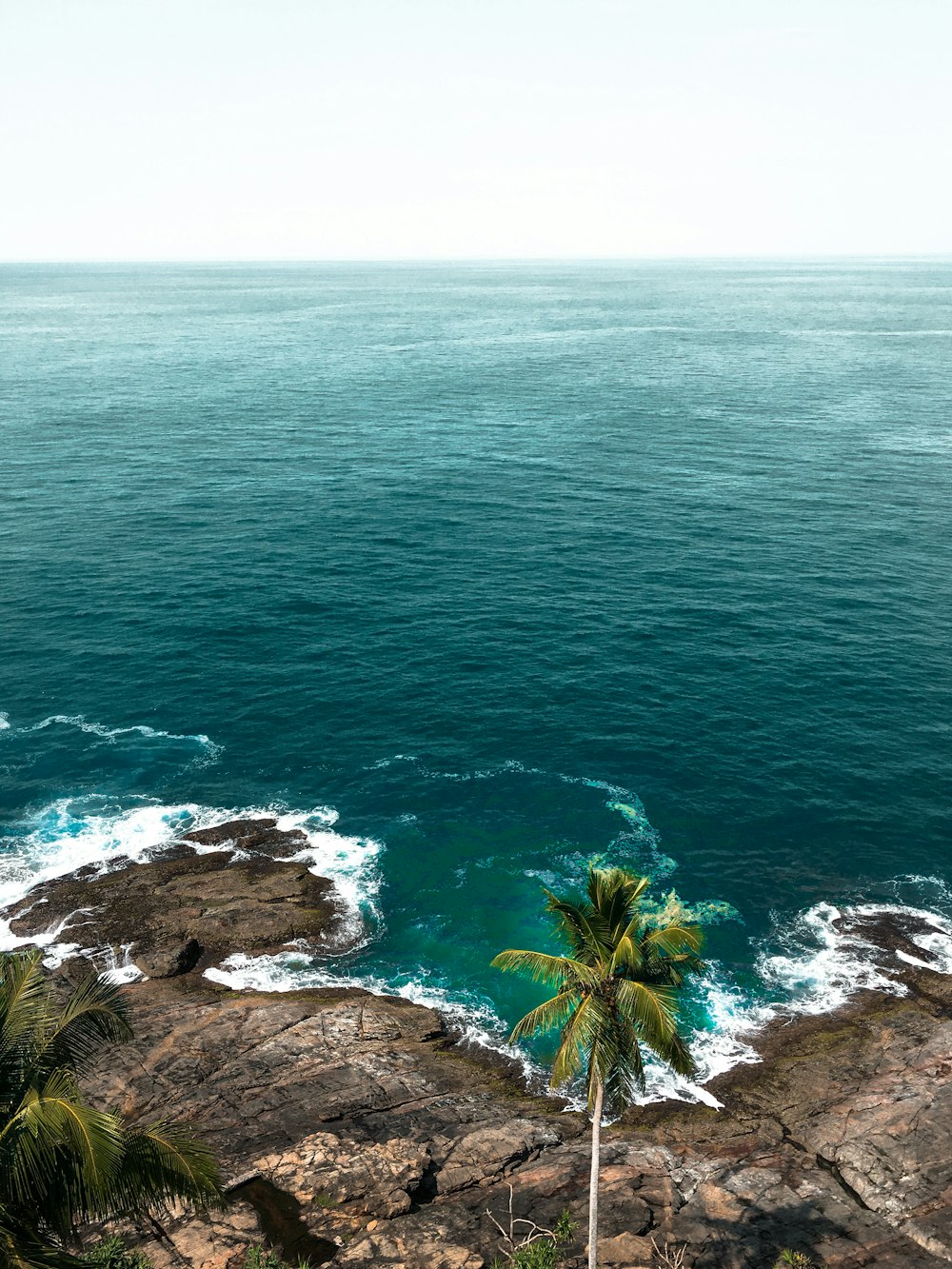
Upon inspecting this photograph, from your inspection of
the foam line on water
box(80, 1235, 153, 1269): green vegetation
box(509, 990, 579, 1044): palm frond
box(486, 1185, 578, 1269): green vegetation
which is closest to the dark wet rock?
the foam line on water

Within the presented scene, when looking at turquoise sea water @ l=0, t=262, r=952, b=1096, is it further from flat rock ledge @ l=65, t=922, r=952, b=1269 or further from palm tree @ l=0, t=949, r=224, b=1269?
palm tree @ l=0, t=949, r=224, b=1269

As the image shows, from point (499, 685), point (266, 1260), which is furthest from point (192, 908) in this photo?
point (499, 685)

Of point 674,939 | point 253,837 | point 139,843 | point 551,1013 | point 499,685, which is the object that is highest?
point 674,939

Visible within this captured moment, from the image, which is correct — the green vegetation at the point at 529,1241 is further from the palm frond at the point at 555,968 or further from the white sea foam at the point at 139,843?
the white sea foam at the point at 139,843

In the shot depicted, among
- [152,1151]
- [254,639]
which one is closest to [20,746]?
[254,639]

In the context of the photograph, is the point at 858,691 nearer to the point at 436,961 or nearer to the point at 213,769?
the point at 436,961

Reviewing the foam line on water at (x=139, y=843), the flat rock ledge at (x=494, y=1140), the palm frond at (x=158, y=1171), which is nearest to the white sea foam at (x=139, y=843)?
the foam line on water at (x=139, y=843)

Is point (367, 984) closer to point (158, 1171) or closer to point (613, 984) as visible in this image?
point (613, 984)
